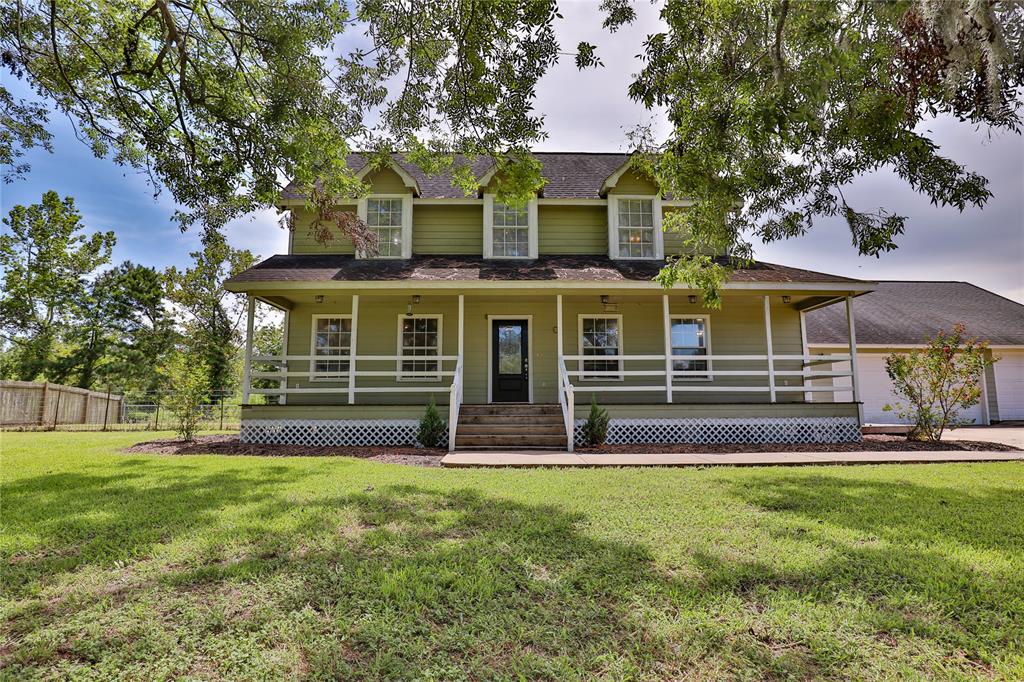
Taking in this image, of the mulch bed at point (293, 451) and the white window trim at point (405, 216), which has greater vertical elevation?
the white window trim at point (405, 216)

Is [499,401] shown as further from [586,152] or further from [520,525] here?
[586,152]

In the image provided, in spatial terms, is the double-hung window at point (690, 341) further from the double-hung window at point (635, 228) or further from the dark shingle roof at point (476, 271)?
the double-hung window at point (635, 228)

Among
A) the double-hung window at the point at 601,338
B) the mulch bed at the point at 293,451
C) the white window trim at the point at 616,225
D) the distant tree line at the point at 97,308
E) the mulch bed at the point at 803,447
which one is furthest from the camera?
the distant tree line at the point at 97,308

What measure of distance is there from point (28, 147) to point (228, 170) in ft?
10.5

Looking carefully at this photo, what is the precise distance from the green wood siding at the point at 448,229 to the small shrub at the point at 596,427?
5577 mm

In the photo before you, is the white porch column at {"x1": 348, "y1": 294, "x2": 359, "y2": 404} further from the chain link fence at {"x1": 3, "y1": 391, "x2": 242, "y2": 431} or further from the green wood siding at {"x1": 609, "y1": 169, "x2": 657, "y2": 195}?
the green wood siding at {"x1": 609, "y1": 169, "x2": 657, "y2": 195}

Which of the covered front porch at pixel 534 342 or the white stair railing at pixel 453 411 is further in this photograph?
the covered front porch at pixel 534 342

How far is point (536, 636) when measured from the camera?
2.30 meters

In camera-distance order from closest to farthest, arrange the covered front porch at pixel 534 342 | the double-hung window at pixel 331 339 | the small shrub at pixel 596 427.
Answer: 1. the small shrub at pixel 596 427
2. the covered front porch at pixel 534 342
3. the double-hung window at pixel 331 339

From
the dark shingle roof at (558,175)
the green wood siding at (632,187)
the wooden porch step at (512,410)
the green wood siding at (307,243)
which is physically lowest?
the wooden porch step at (512,410)

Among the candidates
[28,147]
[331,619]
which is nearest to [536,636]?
[331,619]

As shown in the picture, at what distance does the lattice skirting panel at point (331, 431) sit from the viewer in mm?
10148

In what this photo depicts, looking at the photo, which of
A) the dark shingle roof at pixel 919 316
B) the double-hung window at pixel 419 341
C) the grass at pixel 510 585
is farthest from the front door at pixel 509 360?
the dark shingle roof at pixel 919 316

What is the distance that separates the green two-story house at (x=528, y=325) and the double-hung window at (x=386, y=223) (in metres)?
0.04
